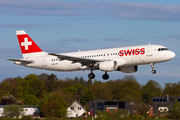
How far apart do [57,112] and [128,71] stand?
1389 inches

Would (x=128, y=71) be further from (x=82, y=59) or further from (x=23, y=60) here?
(x=23, y=60)

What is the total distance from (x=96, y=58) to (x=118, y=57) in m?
4.02

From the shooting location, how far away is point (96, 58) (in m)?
55.4

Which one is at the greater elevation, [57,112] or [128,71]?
→ [128,71]

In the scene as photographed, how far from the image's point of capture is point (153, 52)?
51.9 m

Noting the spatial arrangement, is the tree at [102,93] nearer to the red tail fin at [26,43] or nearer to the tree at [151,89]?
the tree at [151,89]

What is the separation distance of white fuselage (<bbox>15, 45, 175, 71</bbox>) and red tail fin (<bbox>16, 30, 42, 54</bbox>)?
251 cm

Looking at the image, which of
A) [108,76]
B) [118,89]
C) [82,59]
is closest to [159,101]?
[118,89]

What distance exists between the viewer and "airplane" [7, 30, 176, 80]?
171ft

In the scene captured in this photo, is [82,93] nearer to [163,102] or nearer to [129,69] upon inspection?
[163,102]

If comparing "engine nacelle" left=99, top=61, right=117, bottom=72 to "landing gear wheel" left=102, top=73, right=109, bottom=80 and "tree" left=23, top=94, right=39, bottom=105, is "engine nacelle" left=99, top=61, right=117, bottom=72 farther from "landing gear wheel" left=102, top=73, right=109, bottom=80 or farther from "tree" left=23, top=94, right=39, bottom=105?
"tree" left=23, top=94, right=39, bottom=105

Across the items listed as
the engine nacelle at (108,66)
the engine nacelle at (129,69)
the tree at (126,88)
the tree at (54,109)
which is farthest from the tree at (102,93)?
the engine nacelle at (108,66)

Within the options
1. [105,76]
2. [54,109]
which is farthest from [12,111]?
[105,76]

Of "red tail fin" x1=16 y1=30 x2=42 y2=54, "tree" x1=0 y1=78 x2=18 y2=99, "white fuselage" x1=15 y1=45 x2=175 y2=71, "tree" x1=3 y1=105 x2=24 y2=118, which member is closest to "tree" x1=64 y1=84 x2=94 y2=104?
"tree" x1=0 y1=78 x2=18 y2=99
